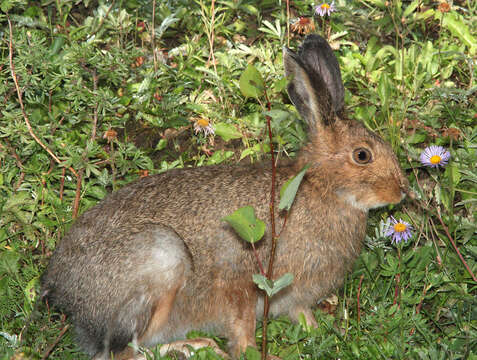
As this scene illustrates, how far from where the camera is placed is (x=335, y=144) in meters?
4.48

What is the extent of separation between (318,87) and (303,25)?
61.0 inches

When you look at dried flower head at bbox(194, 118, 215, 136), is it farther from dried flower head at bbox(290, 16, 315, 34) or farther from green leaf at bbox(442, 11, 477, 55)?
green leaf at bbox(442, 11, 477, 55)

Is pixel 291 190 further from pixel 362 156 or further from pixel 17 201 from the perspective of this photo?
pixel 17 201

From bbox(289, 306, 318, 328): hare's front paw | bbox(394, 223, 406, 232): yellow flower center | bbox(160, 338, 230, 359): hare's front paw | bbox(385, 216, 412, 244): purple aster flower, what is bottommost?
bbox(289, 306, 318, 328): hare's front paw

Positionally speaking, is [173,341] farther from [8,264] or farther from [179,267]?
[8,264]

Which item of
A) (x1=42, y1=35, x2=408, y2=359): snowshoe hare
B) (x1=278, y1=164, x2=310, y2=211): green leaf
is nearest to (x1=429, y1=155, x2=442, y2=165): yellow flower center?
(x1=42, y1=35, x2=408, y2=359): snowshoe hare

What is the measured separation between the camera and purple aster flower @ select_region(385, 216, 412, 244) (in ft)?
15.4

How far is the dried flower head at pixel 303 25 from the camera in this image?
5730 millimetres

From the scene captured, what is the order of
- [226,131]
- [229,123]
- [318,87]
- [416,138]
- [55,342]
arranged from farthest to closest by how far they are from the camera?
[229,123] → [226,131] → [416,138] → [318,87] → [55,342]

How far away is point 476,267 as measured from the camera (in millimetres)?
4504

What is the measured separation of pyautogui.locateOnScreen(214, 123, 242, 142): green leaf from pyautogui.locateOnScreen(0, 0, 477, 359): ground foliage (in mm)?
11

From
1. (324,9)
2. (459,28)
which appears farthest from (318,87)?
(459,28)

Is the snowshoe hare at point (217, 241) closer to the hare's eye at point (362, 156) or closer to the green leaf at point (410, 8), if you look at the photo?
the hare's eye at point (362, 156)

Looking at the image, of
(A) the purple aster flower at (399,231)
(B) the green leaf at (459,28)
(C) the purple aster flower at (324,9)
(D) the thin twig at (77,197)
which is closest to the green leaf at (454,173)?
(A) the purple aster flower at (399,231)
